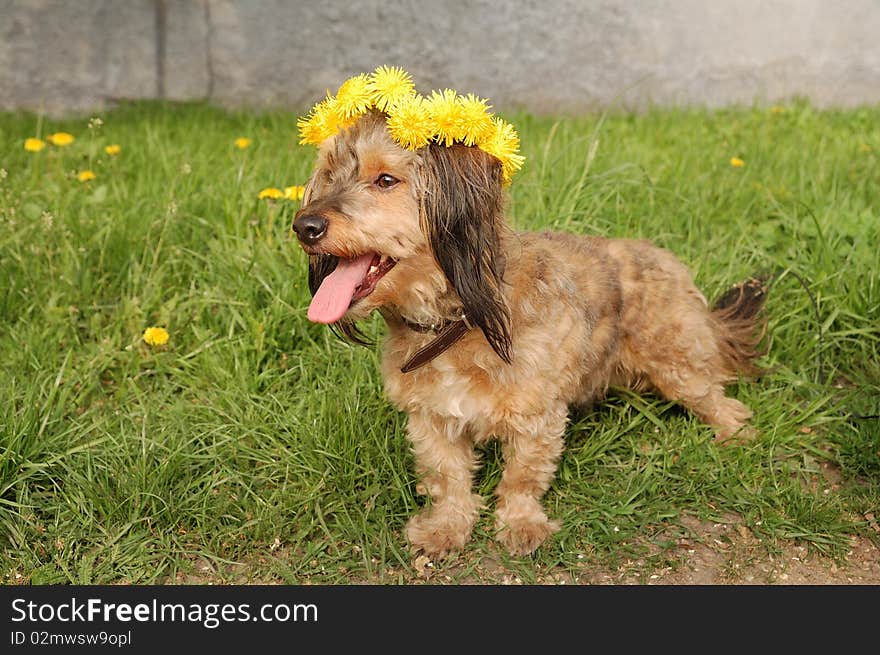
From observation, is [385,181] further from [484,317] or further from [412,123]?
[484,317]

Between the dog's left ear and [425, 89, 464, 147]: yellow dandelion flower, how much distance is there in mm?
52

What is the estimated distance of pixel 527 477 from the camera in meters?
3.07

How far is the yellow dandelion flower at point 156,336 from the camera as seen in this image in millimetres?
3666

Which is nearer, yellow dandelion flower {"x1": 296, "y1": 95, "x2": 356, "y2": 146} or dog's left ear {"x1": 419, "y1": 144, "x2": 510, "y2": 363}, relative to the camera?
dog's left ear {"x1": 419, "y1": 144, "x2": 510, "y2": 363}

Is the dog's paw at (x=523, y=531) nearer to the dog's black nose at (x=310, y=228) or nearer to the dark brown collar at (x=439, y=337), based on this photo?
the dark brown collar at (x=439, y=337)

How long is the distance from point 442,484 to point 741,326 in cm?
141

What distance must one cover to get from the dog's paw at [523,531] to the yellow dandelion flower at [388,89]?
141cm

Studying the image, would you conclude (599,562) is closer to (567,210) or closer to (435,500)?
(435,500)

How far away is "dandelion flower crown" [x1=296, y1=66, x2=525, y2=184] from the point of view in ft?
7.97

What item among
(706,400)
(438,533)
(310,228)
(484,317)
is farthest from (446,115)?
(706,400)

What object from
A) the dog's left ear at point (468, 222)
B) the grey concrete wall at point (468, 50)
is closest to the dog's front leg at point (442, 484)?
the dog's left ear at point (468, 222)

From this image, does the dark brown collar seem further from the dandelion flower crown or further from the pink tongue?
the dandelion flower crown

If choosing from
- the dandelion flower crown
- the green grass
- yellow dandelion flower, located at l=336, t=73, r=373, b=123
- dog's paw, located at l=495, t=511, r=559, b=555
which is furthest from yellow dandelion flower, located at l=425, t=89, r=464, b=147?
dog's paw, located at l=495, t=511, r=559, b=555

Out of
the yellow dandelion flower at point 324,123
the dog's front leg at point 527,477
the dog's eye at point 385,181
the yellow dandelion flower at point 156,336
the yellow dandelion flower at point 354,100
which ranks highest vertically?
the yellow dandelion flower at point 354,100
